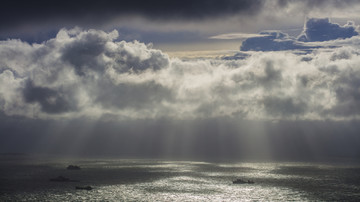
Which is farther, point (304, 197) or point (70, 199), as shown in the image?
point (304, 197)

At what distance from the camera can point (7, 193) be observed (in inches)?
7530

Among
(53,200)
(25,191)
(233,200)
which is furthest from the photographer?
(25,191)

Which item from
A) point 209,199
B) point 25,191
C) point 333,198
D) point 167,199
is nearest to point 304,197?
point 333,198

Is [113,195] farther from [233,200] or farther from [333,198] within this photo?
[333,198]

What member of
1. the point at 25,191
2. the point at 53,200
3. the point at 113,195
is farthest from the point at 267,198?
the point at 25,191

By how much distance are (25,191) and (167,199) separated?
8840 centimetres

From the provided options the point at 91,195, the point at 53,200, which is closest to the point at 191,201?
the point at 91,195

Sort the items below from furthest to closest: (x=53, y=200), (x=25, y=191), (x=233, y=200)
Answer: (x=25, y=191), (x=233, y=200), (x=53, y=200)

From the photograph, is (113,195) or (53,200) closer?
(53,200)

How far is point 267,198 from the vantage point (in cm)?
19250

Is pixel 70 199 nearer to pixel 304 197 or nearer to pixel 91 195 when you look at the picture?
pixel 91 195

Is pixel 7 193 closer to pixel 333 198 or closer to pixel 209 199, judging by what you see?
pixel 209 199

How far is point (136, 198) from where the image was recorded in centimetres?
18862

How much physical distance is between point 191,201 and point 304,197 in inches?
2714
